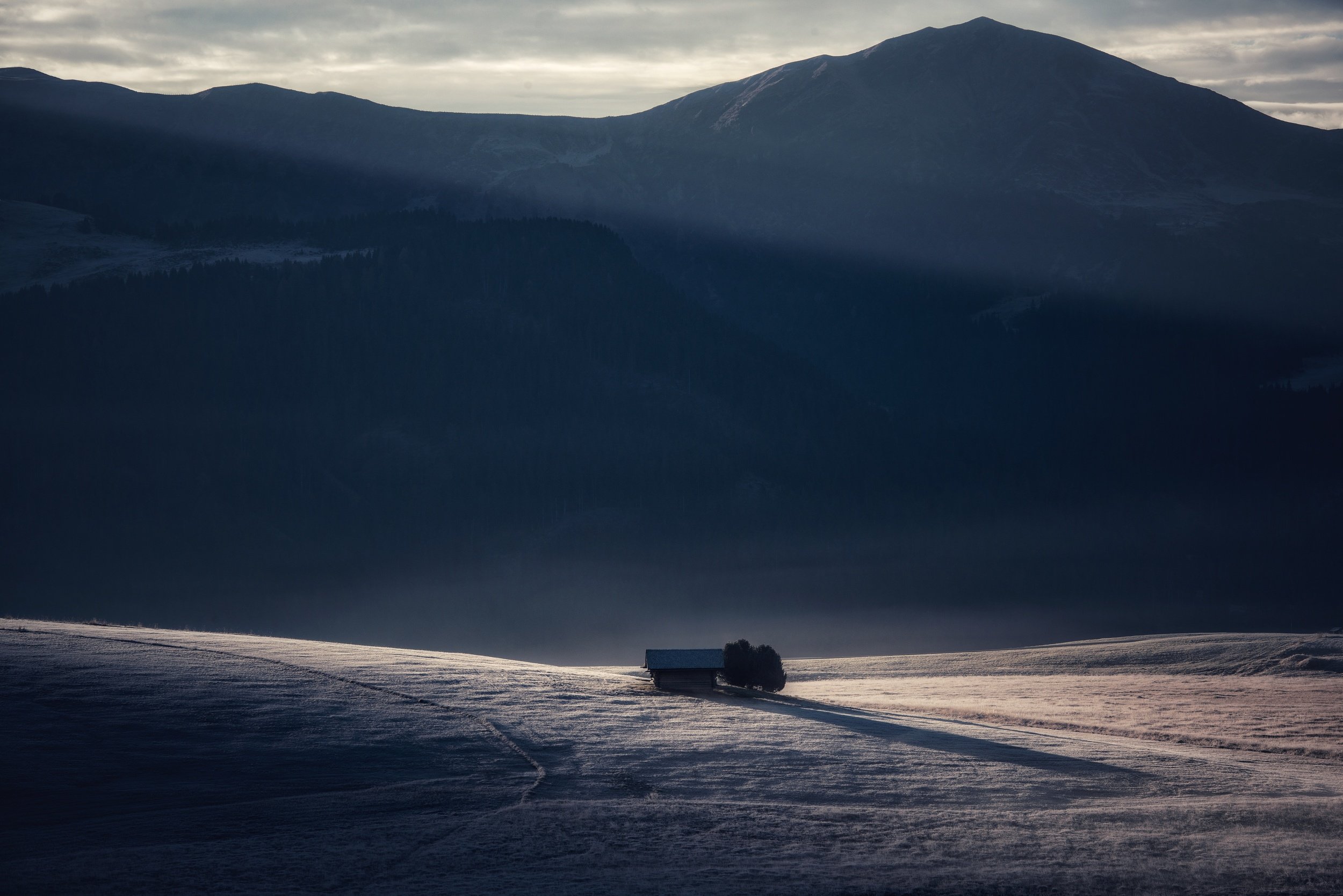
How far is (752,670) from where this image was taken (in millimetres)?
43781

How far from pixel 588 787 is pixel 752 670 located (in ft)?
71.5

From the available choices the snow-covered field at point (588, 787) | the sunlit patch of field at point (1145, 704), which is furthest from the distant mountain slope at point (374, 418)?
the snow-covered field at point (588, 787)

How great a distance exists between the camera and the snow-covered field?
17344 mm

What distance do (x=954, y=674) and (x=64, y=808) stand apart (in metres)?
47.6

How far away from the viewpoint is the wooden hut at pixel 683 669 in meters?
40.5

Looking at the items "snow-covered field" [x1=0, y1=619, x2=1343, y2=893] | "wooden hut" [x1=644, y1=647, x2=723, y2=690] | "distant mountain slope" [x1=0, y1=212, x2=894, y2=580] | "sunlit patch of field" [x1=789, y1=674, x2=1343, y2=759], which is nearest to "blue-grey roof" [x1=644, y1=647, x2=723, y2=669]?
"wooden hut" [x1=644, y1=647, x2=723, y2=690]

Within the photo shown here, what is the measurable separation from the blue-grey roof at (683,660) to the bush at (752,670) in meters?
1.48

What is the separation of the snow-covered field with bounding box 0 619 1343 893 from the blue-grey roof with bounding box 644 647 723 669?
8.03 ft

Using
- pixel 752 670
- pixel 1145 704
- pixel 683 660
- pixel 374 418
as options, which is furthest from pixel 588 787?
pixel 374 418

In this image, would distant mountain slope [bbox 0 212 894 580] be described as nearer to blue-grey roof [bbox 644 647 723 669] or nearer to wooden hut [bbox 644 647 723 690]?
blue-grey roof [bbox 644 647 723 669]

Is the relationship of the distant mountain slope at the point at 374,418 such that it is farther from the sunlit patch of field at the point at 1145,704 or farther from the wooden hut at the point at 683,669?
the wooden hut at the point at 683,669

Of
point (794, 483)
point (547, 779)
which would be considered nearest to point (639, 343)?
point (794, 483)

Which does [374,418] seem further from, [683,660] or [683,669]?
[683,669]

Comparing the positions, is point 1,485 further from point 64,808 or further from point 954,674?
point 64,808
